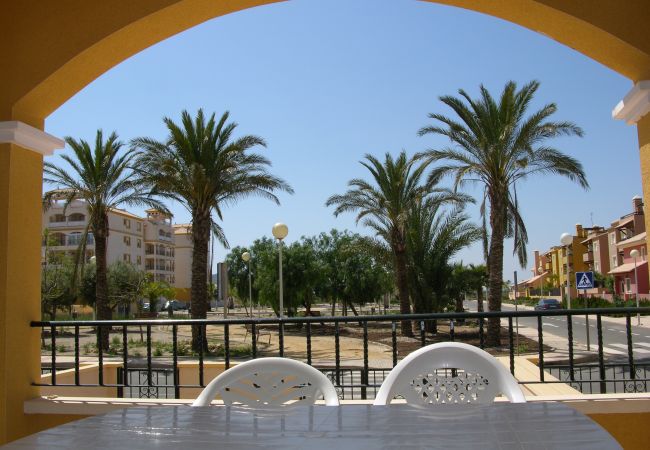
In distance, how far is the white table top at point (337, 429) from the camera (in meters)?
1.39

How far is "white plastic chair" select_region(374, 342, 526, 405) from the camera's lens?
213 centimetres

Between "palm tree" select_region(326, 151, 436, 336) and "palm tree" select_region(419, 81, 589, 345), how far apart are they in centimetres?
237

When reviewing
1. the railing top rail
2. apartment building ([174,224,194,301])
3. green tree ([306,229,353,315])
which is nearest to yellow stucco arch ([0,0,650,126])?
the railing top rail

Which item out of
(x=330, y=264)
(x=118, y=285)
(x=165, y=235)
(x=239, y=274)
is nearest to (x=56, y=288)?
(x=118, y=285)

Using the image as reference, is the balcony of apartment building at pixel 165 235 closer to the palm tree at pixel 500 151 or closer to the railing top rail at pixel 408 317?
the palm tree at pixel 500 151

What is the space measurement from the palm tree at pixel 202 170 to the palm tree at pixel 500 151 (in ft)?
16.3

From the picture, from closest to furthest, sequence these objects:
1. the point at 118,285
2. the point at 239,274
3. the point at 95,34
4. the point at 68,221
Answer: the point at 95,34 < the point at 118,285 < the point at 239,274 < the point at 68,221

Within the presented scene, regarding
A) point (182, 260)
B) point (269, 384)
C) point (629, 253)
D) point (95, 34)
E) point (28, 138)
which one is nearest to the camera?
point (269, 384)

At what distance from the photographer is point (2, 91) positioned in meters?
3.80

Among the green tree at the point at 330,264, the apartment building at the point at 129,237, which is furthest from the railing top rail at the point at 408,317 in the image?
the apartment building at the point at 129,237

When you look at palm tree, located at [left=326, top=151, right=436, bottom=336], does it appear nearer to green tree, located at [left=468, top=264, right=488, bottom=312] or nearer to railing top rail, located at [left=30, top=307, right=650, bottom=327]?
green tree, located at [left=468, top=264, right=488, bottom=312]

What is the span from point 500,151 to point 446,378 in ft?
45.6

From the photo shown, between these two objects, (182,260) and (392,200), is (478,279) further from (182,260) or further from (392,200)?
(182,260)

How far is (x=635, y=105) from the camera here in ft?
11.4
